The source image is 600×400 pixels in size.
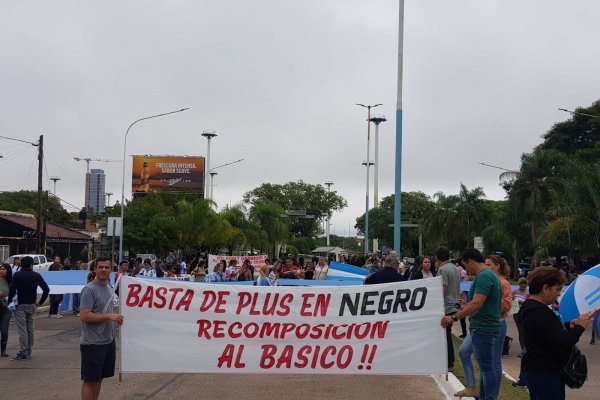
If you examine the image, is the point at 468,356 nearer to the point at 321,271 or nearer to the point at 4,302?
the point at 4,302

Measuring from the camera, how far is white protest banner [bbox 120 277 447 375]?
7.82 meters

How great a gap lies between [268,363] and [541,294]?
345 cm

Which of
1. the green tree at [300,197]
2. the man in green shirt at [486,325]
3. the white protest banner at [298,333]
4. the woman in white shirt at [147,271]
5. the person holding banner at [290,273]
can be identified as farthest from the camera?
the green tree at [300,197]

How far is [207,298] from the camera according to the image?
7945mm

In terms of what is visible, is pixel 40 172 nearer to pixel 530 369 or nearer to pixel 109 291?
pixel 109 291

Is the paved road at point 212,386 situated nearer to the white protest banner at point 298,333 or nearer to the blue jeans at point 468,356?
the white protest banner at point 298,333

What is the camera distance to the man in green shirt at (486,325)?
23.5 ft

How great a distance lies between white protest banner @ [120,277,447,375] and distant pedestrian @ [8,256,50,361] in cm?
486

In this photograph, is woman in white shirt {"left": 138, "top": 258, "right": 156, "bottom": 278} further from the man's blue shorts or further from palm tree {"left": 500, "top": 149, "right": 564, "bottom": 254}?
palm tree {"left": 500, "top": 149, "right": 564, "bottom": 254}

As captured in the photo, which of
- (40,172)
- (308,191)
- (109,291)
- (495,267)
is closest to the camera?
(109,291)

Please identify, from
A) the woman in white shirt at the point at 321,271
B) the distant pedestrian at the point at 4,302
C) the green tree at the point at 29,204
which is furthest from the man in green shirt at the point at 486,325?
the green tree at the point at 29,204

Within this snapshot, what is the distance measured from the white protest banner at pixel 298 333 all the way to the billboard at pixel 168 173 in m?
68.4

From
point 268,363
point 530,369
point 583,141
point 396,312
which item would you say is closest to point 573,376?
point 530,369

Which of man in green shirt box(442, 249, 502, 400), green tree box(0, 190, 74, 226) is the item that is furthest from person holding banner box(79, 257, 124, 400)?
green tree box(0, 190, 74, 226)
